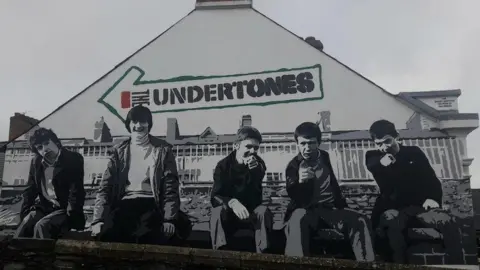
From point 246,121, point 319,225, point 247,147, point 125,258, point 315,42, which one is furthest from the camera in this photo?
point 315,42

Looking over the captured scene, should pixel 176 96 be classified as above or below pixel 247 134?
above

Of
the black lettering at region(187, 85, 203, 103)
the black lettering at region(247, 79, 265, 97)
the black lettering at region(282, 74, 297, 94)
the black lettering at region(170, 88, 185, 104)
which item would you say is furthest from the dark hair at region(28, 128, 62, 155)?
the black lettering at region(282, 74, 297, 94)

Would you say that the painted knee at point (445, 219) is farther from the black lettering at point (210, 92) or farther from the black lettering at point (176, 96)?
the black lettering at point (176, 96)

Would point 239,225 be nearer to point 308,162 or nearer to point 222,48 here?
point 308,162

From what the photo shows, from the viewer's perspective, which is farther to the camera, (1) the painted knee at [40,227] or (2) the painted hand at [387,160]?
(1) the painted knee at [40,227]

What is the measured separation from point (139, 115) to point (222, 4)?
371 cm

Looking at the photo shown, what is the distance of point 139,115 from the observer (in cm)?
1325

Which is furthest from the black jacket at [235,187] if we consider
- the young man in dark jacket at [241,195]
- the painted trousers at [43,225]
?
the painted trousers at [43,225]

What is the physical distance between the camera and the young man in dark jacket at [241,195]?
12.1m

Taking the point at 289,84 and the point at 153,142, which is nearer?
the point at 153,142

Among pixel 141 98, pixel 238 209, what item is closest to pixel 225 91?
pixel 141 98

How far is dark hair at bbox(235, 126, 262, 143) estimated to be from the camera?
12773 millimetres

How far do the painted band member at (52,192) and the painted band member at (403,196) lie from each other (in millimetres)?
6903

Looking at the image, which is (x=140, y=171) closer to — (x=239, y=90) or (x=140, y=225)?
(x=140, y=225)
